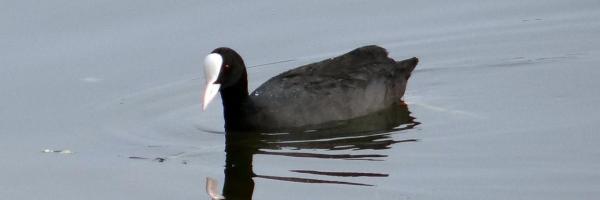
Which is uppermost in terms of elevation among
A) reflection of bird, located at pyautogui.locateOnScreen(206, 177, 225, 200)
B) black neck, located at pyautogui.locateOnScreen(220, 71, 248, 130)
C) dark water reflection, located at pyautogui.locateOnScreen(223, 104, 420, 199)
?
black neck, located at pyautogui.locateOnScreen(220, 71, 248, 130)

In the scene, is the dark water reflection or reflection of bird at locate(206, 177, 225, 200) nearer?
reflection of bird at locate(206, 177, 225, 200)

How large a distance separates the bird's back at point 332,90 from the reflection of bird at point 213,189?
1.17m

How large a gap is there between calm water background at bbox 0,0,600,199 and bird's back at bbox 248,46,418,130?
0.27 m

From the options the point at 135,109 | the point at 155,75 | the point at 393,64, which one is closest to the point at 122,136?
the point at 135,109

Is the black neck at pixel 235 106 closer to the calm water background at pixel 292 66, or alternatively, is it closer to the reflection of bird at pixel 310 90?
the reflection of bird at pixel 310 90

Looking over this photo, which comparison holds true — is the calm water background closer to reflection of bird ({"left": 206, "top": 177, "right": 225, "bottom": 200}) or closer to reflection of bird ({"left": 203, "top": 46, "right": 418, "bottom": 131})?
reflection of bird ({"left": 206, "top": 177, "right": 225, "bottom": 200})

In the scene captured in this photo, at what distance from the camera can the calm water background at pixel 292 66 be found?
796cm

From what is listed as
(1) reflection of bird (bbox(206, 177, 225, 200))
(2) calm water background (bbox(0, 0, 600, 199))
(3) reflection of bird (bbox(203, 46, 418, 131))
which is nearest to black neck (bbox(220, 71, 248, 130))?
(3) reflection of bird (bbox(203, 46, 418, 131))

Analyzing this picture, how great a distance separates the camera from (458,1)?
11492 mm

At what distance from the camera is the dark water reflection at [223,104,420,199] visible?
806 cm

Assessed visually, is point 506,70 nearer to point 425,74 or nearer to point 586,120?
point 425,74

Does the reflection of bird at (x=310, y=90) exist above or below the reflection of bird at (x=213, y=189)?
above

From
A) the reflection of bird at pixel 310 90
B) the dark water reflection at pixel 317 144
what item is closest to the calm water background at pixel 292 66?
the dark water reflection at pixel 317 144

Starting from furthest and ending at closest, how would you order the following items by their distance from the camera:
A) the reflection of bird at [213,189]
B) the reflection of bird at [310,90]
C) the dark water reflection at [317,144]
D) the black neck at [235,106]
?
the black neck at [235,106]
the reflection of bird at [310,90]
the dark water reflection at [317,144]
the reflection of bird at [213,189]
